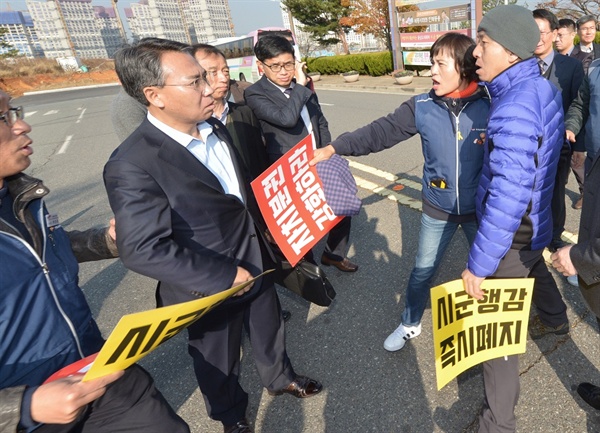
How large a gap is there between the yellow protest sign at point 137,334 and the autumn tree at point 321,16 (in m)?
29.5

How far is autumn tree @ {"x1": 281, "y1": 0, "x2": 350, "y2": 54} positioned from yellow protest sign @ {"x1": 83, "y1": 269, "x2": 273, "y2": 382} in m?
29.5

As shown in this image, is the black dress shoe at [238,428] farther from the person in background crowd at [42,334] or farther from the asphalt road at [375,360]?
the person in background crowd at [42,334]

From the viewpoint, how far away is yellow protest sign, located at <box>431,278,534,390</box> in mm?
1584

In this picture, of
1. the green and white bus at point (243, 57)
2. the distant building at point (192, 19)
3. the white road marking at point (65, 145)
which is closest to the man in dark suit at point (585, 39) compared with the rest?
the white road marking at point (65, 145)

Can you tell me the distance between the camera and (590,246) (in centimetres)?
137

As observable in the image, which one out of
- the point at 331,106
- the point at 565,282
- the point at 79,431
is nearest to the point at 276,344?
the point at 79,431

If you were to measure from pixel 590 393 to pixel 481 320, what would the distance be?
0.77m

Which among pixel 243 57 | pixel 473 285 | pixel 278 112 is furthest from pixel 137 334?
pixel 243 57

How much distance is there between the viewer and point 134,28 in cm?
15075

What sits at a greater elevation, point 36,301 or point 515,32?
point 515,32

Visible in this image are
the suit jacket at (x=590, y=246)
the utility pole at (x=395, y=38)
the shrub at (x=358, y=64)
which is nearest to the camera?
the suit jacket at (x=590, y=246)

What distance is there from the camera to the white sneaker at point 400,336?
2.38 m

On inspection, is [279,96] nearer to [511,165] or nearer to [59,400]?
[511,165]

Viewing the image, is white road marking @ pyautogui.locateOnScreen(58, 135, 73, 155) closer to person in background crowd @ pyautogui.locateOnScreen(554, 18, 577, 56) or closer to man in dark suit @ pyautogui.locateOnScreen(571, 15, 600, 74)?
person in background crowd @ pyautogui.locateOnScreen(554, 18, 577, 56)
